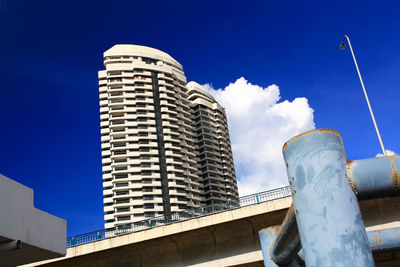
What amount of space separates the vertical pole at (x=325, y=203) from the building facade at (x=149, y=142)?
3209 inches

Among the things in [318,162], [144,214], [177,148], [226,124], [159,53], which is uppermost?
[159,53]

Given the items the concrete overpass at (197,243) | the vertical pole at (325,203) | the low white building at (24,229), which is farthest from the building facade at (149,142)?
the vertical pole at (325,203)

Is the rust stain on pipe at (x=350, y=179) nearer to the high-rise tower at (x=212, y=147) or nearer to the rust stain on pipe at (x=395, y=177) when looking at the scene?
the rust stain on pipe at (x=395, y=177)

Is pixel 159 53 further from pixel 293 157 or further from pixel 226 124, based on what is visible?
pixel 293 157

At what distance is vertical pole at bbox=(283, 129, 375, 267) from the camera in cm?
130

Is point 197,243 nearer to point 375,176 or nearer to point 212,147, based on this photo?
point 375,176

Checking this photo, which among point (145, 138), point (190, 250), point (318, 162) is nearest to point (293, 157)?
point (318, 162)

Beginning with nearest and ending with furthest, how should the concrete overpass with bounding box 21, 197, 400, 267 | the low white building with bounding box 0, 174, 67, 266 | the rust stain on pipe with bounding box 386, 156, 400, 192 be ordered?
the rust stain on pipe with bounding box 386, 156, 400, 192
the low white building with bounding box 0, 174, 67, 266
the concrete overpass with bounding box 21, 197, 400, 267

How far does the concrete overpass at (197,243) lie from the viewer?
57.7ft

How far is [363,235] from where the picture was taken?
51.9 inches

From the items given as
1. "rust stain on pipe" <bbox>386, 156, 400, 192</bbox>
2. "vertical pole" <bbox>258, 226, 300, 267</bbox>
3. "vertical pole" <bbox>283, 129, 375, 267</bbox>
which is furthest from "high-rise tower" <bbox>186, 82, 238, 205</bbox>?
"rust stain on pipe" <bbox>386, 156, 400, 192</bbox>

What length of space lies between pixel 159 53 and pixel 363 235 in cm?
10979

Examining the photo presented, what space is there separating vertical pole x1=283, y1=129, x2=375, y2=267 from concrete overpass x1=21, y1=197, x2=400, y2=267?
52.8 feet

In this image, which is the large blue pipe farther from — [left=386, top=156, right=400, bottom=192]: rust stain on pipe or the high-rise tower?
the high-rise tower
